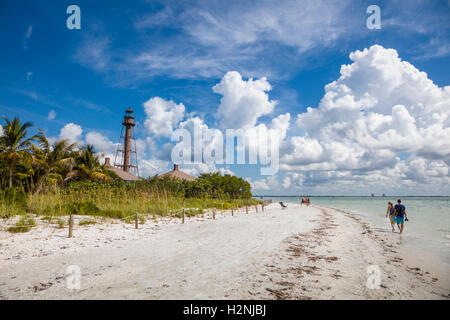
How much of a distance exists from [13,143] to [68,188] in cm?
569

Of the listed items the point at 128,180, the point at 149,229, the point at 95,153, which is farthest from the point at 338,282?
the point at 128,180

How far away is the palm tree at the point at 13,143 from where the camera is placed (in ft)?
60.4

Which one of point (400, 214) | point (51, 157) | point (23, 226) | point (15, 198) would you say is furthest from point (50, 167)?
point (400, 214)

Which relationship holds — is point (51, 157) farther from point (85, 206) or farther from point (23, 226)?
point (23, 226)

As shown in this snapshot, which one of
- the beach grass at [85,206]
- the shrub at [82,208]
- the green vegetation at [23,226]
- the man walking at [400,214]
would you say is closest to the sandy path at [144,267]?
the green vegetation at [23,226]

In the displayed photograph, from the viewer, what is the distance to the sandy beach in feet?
13.3

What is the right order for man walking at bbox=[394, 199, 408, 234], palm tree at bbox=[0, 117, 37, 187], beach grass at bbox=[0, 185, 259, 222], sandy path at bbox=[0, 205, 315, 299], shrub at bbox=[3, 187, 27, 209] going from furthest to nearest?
palm tree at bbox=[0, 117, 37, 187] → man walking at bbox=[394, 199, 408, 234] → shrub at bbox=[3, 187, 27, 209] → beach grass at bbox=[0, 185, 259, 222] → sandy path at bbox=[0, 205, 315, 299]

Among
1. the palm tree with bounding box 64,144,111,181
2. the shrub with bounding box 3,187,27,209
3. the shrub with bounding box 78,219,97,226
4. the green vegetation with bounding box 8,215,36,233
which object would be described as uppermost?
the palm tree with bounding box 64,144,111,181

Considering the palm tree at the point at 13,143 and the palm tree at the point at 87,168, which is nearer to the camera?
the palm tree at the point at 13,143

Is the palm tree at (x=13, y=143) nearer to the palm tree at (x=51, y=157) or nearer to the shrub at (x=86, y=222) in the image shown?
the palm tree at (x=51, y=157)

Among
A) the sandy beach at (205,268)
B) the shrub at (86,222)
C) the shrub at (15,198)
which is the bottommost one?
the sandy beach at (205,268)

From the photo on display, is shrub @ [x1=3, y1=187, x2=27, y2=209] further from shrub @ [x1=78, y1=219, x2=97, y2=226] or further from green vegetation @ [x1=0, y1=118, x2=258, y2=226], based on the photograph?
shrub @ [x1=78, y1=219, x2=97, y2=226]

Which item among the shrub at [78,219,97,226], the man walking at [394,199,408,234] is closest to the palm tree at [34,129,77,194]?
the shrub at [78,219,97,226]
